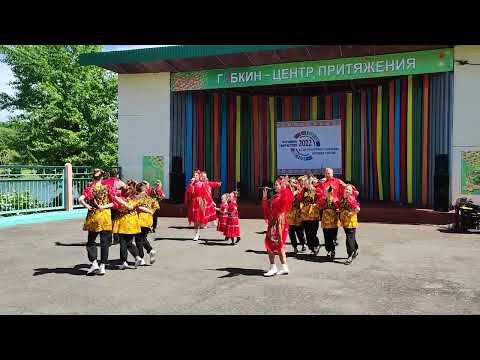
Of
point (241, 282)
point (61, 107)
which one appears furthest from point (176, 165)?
point (61, 107)

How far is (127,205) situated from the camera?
24.0 ft

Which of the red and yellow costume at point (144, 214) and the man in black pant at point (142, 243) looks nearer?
the red and yellow costume at point (144, 214)

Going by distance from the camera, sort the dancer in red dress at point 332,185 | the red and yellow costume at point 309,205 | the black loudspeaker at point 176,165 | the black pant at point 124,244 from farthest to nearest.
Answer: the black loudspeaker at point 176,165
the red and yellow costume at point 309,205
the dancer in red dress at point 332,185
the black pant at point 124,244

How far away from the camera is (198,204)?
11328 mm

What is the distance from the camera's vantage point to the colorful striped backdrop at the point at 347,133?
1627 centimetres

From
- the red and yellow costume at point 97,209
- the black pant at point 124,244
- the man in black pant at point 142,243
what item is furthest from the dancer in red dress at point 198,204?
the red and yellow costume at point 97,209

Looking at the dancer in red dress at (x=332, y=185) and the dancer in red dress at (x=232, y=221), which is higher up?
the dancer in red dress at (x=332, y=185)

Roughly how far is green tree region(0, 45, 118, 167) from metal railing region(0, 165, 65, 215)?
12.2 m

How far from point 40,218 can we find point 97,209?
30.7ft

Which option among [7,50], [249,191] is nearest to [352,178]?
[249,191]

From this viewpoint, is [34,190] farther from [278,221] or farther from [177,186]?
[278,221]

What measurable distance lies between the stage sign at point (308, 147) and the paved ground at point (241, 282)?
26.8 feet

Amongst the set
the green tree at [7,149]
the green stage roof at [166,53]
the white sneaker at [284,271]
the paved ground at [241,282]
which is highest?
the green stage roof at [166,53]

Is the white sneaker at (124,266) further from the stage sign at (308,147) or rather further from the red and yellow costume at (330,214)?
the stage sign at (308,147)
